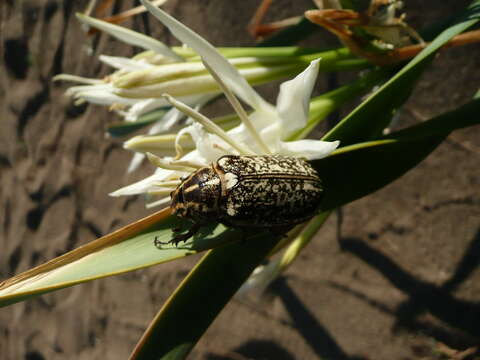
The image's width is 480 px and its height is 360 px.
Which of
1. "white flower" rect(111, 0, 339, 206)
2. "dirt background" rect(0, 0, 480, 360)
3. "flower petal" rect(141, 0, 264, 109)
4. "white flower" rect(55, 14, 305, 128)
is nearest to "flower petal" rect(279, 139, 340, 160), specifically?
"white flower" rect(111, 0, 339, 206)

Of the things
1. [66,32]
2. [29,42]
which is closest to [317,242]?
[66,32]

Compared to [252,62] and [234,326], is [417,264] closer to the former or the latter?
[234,326]

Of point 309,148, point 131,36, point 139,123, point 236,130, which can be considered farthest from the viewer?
point 139,123

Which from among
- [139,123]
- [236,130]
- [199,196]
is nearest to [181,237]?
[199,196]

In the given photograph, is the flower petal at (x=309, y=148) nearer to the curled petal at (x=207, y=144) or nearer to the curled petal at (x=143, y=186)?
the curled petal at (x=207, y=144)

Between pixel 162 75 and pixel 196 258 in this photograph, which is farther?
pixel 196 258

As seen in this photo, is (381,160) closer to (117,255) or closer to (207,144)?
(207,144)

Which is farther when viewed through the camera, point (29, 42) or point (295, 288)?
point (29, 42)

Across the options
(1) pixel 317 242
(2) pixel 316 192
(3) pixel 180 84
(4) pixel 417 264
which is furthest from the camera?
(1) pixel 317 242
